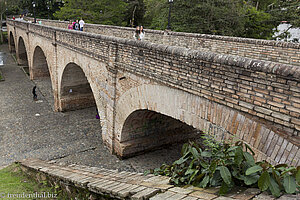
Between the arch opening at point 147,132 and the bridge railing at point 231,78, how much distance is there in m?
2.04

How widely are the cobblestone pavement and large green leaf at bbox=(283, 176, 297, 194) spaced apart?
6263mm

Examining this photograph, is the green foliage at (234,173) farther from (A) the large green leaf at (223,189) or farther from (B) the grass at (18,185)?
(B) the grass at (18,185)

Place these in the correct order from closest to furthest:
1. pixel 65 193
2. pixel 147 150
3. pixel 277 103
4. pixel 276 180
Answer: pixel 276 180 < pixel 277 103 < pixel 65 193 < pixel 147 150

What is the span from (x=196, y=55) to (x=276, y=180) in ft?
9.09

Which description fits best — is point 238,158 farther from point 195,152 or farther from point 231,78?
point 231,78

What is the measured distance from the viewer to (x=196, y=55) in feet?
15.6

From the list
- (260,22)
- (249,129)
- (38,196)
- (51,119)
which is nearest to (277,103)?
(249,129)

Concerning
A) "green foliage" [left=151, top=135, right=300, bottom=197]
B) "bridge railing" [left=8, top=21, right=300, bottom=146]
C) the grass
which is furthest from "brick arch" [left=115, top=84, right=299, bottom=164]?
the grass

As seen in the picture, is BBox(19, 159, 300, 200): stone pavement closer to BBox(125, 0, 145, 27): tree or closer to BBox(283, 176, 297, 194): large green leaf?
BBox(283, 176, 297, 194): large green leaf

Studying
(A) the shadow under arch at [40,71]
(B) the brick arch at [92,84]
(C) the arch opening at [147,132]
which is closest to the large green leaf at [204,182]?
(C) the arch opening at [147,132]

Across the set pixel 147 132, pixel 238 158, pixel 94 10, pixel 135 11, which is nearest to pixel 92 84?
pixel 147 132

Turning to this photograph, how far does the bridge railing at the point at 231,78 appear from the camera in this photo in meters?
3.48

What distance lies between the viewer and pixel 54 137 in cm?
1111

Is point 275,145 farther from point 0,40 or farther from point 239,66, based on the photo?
point 0,40
